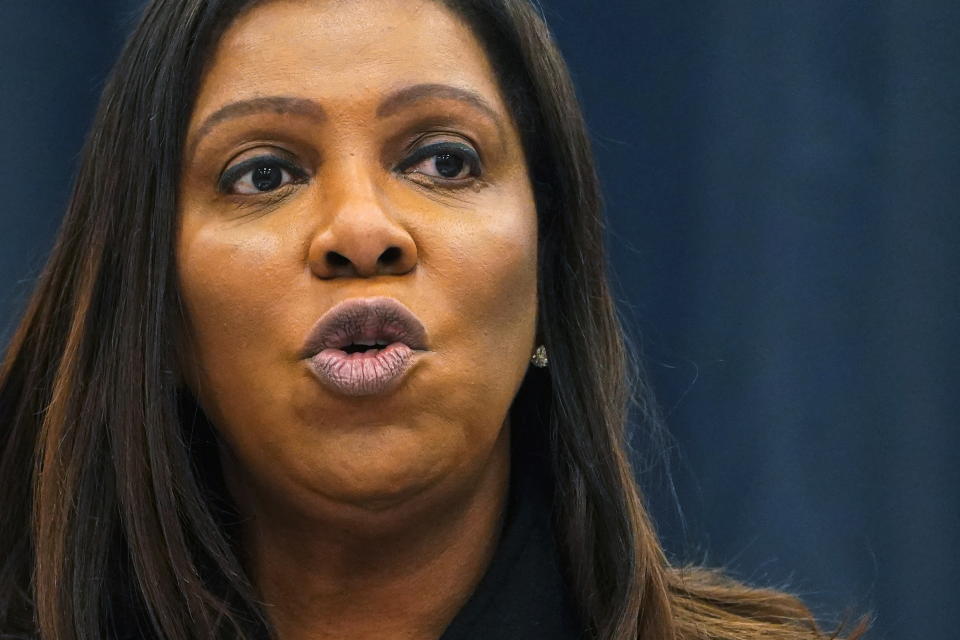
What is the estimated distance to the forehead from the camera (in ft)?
4.28

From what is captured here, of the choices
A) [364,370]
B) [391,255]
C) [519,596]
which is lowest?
[519,596]

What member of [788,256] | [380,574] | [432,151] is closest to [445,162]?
[432,151]

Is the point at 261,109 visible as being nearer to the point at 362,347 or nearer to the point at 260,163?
the point at 260,163

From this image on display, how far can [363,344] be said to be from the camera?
4.04 feet

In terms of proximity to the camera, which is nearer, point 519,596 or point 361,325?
point 361,325

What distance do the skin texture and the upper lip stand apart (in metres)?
0.01

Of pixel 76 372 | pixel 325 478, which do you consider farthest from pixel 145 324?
pixel 325 478

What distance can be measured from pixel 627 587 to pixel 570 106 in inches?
18.4

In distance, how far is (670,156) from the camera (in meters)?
1.92

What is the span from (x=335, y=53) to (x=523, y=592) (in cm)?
51

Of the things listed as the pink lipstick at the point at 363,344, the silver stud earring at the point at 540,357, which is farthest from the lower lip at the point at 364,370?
the silver stud earring at the point at 540,357

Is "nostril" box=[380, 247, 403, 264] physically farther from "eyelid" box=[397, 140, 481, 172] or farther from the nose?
"eyelid" box=[397, 140, 481, 172]

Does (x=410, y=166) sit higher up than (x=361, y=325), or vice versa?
(x=410, y=166)

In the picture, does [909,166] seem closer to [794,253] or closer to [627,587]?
[794,253]
